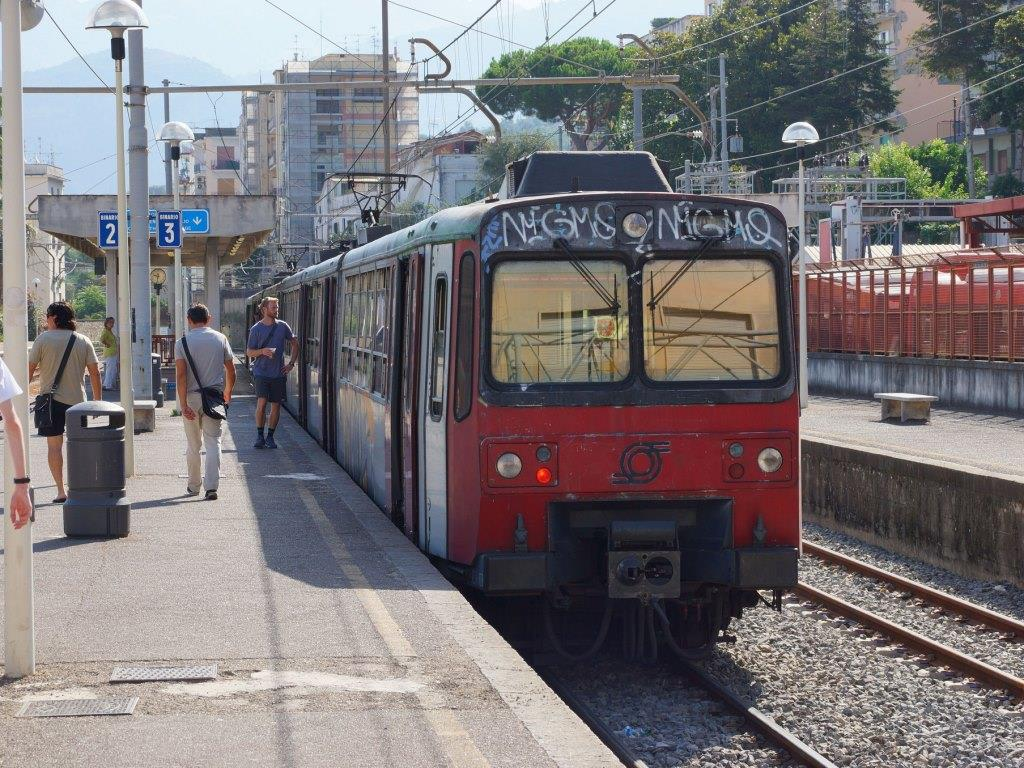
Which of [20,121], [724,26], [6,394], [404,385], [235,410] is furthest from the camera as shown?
[724,26]

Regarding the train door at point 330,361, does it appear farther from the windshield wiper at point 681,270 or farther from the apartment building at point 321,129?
the apartment building at point 321,129

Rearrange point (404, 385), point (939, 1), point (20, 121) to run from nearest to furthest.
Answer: point (20, 121)
point (404, 385)
point (939, 1)

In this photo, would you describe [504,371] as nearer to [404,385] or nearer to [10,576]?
[404,385]

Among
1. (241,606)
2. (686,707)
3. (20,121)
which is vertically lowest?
(686,707)

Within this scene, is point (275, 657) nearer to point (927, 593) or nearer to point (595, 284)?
point (595, 284)

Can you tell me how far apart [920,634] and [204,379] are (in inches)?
251

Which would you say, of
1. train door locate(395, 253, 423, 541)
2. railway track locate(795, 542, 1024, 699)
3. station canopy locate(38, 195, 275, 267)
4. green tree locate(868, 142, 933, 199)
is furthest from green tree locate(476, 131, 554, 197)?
train door locate(395, 253, 423, 541)

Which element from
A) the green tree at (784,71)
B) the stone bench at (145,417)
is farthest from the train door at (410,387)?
the green tree at (784,71)

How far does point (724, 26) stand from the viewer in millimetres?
71500

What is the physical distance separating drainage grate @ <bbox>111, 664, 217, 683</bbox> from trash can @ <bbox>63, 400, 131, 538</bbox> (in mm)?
4213

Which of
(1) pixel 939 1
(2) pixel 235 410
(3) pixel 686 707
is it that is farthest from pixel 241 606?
(1) pixel 939 1

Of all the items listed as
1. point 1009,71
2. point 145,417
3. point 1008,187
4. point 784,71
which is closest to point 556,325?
point 145,417

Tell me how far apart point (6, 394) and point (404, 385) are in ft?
18.0

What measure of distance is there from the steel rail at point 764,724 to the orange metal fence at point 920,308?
56.8ft
